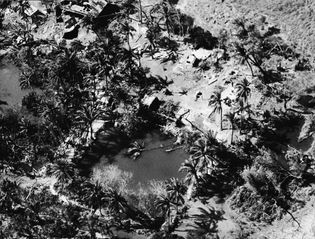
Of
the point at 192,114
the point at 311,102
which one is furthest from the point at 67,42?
the point at 311,102

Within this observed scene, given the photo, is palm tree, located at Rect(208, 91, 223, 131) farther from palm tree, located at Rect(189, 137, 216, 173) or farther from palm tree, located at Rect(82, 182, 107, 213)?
palm tree, located at Rect(82, 182, 107, 213)

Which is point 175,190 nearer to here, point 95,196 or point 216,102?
point 95,196

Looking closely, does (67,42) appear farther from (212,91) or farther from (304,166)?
(304,166)

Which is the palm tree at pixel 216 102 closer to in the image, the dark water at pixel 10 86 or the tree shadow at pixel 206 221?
the tree shadow at pixel 206 221

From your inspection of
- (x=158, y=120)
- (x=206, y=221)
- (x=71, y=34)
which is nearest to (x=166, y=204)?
(x=206, y=221)

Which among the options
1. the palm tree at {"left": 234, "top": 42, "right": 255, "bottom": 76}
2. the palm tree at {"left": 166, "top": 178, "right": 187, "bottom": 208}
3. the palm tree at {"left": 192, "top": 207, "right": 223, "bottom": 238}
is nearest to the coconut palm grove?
the palm tree at {"left": 192, "top": 207, "right": 223, "bottom": 238}
